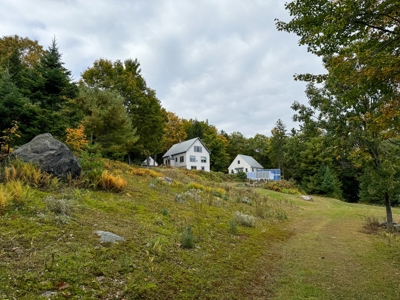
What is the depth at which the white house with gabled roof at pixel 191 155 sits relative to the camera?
4450cm

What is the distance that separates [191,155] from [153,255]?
4059cm

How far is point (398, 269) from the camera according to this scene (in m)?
5.55

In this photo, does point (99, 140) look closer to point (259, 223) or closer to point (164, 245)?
point (259, 223)

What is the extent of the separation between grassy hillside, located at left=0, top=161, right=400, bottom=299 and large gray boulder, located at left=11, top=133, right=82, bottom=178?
16.8 inches

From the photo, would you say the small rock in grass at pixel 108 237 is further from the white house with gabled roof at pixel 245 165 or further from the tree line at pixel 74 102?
the white house with gabled roof at pixel 245 165

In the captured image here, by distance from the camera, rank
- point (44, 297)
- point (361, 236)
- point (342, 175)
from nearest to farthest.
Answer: point (44, 297) → point (361, 236) → point (342, 175)

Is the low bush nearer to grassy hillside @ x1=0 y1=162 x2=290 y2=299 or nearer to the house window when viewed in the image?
the house window

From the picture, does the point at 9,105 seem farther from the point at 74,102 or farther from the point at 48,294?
the point at 48,294

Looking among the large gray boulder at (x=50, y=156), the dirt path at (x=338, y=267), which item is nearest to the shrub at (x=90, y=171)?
the large gray boulder at (x=50, y=156)

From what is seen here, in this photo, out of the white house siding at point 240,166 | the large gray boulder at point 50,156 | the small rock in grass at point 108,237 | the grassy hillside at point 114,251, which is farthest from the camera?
the white house siding at point 240,166

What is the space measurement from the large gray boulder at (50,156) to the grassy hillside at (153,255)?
0.43m

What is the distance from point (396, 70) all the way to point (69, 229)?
6.92 meters

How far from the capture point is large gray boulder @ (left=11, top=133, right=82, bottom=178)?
23.5 ft

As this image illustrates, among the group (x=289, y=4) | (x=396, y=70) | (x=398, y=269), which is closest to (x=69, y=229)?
(x=289, y=4)
